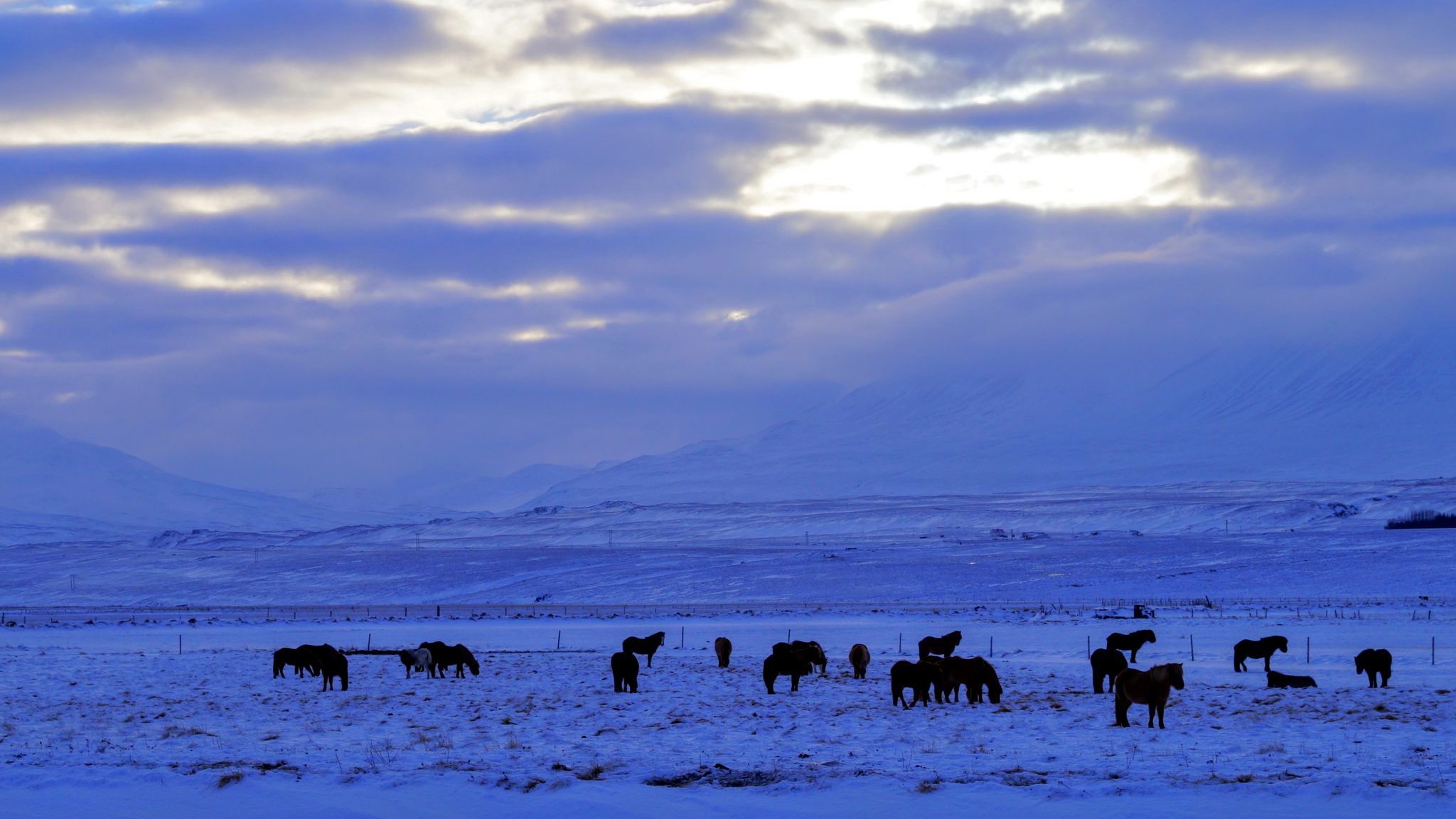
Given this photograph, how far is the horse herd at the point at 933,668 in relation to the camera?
63.6ft

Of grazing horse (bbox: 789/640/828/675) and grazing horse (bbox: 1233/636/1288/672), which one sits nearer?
grazing horse (bbox: 1233/636/1288/672)

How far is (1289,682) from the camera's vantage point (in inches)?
953

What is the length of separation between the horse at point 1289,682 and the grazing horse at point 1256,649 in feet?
7.71

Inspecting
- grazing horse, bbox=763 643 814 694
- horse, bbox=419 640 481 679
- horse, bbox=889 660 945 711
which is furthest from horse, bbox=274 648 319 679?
horse, bbox=889 660 945 711

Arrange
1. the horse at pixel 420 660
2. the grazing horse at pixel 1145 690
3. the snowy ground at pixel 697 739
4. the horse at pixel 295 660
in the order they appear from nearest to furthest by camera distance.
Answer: the snowy ground at pixel 697 739 < the grazing horse at pixel 1145 690 < the horse at pixel 295 660 < the horse at pixel 420 660

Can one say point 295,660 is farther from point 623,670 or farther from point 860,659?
point 860,659

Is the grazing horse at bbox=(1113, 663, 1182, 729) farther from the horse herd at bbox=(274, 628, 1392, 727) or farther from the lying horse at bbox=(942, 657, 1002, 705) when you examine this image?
the lying horse at bbox=(942, 657, 1002, 705)

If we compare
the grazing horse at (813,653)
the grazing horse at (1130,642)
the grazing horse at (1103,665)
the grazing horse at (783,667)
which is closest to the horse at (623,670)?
the grazing horse at (783,667)

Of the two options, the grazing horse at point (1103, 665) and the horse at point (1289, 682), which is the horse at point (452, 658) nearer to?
the grazing horse at point (1103, 665)

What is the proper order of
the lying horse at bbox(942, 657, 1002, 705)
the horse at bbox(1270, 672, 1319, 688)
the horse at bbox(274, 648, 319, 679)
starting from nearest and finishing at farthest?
the lying horse at bbox(942, 657, 1002, 705) < the horse at bbox(1270, 672, 1319, 688) < the horse at bbox(274, 648, 319, 679)

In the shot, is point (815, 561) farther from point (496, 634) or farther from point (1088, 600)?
point (496, 634)

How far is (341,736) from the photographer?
18.6 metres

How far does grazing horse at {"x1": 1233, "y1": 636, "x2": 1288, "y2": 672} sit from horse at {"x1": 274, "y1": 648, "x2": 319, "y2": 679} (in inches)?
721

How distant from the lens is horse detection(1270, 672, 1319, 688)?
24141 mm
